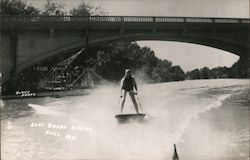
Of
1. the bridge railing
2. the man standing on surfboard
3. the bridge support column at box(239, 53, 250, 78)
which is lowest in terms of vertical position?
the man standing on surfboard

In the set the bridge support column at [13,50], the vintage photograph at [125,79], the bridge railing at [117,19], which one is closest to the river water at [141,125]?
the vintage photograph at [125,79]

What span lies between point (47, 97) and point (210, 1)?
878 millimetres

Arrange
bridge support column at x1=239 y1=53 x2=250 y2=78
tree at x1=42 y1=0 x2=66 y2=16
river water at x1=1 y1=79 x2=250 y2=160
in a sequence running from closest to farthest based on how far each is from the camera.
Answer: river water at x1=1 y1=79 x2=250 y2=160
tree at x1=42 y1=0 x2=66 y2=16
bridge support column at x1=239 y1=53 x2=250 y2=78

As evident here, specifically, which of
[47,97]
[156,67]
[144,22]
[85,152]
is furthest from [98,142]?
[144,22]

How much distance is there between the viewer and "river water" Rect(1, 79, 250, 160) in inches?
66.5

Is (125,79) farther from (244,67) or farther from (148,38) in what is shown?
(244,67)

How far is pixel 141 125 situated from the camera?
1.80m

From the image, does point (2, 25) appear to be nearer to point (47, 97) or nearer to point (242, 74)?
point (47, 97)

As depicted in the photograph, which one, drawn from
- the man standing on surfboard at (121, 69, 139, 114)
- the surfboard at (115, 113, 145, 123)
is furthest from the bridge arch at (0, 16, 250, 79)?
the surfboard at (115, 113, 145, 123)

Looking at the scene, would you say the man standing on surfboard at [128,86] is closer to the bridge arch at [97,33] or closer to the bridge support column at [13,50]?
the bridge arch at [97,33]

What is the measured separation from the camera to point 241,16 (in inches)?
78.2

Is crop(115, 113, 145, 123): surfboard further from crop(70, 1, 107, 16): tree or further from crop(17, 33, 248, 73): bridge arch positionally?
crop(70, 1, 107, 16): tree

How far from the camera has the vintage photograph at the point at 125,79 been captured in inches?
67.9


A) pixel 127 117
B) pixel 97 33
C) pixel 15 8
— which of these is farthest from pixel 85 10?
pixel 127 117
